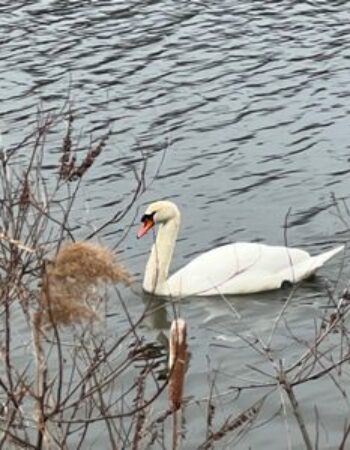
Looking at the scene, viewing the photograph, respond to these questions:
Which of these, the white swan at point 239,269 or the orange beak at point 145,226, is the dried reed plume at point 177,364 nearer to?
the white swan at point 239,269

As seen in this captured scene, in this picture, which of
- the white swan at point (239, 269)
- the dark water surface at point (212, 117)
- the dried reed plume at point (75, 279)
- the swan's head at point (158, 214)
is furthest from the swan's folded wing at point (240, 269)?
the dried reed plume at point (75, 279)

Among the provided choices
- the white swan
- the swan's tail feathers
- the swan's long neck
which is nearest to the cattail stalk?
the white swan

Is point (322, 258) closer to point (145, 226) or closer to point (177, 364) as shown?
point (145, 226)

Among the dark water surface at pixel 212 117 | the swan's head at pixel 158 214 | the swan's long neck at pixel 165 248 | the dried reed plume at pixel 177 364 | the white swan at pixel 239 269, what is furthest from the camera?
the swan's head at pixel 158 214

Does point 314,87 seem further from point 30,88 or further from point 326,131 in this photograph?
point 30,88

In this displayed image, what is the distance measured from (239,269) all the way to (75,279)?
21.8 ft

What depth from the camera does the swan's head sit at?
10500mm

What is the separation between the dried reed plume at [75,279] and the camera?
3.21 metres

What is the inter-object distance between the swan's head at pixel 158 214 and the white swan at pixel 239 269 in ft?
0.58

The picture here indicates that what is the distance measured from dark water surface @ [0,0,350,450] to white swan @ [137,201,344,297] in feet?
0.50

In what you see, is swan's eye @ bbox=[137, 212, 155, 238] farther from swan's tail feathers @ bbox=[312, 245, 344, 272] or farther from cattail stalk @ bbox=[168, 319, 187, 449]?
cattail stalk @ bbox=[168, 319, 187, 449]

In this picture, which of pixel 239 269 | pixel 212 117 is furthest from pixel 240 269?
pixel 212 117

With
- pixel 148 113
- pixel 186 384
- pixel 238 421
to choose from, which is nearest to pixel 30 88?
pixel 148 113

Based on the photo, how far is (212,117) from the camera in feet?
48.0
